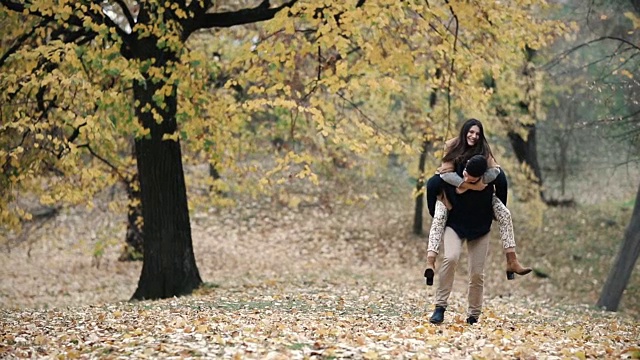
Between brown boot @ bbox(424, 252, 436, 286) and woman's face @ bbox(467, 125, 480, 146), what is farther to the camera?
woman's face @ bbox(467, 125, 480, 146)

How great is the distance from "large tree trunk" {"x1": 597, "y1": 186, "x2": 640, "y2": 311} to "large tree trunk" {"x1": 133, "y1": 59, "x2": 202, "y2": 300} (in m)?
7.86

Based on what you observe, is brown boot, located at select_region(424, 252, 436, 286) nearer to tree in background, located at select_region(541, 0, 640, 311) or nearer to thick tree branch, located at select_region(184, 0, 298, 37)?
thick tree branch, located at select_region(184, 0, 298, 37)

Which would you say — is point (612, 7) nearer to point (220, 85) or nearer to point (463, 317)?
point (220, 85)

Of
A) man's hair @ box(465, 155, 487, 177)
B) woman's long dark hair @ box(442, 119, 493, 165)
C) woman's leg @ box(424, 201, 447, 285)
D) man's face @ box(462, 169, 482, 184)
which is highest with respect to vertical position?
woman's long dark hair @ box(442, 119, 493, 165)

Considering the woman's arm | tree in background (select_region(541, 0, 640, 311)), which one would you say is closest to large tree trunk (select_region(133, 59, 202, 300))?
the woman's arm

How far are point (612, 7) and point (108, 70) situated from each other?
11.0 metres

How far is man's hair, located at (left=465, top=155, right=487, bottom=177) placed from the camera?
7.26 m

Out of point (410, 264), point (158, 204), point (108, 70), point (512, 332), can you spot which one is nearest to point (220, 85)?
point (158, 204)

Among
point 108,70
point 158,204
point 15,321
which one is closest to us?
point 15,321

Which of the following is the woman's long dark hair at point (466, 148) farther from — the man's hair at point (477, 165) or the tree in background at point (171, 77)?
the tree in background at point (171, 77)

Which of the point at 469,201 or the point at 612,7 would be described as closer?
the point at 469,201

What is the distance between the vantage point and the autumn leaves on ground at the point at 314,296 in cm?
620

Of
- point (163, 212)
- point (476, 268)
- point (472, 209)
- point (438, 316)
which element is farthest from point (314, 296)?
point (472, 209)

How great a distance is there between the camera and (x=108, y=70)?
9.67m
